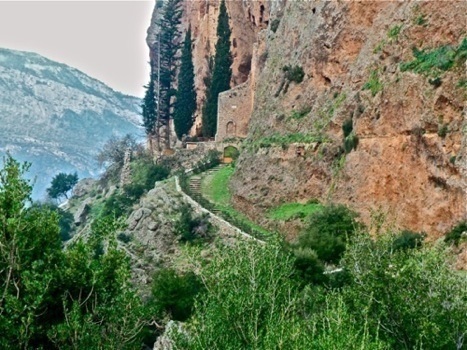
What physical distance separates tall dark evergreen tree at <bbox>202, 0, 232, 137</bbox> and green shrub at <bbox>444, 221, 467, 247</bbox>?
32328 mm

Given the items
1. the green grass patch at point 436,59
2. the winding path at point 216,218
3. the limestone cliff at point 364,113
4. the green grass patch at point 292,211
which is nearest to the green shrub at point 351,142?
the limestone cliff at point 364,113

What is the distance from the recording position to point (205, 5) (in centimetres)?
5675

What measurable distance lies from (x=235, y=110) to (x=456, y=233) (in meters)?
30.0

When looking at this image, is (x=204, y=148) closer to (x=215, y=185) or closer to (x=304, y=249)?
(x=215, y=185)

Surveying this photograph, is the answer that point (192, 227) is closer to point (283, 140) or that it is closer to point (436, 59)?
point (283, 140)

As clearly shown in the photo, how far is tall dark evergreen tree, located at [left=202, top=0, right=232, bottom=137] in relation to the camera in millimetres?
50188

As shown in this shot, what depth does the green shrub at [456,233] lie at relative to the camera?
64.3ft

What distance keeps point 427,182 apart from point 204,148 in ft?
91.6

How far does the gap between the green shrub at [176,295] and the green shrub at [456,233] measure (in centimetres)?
922

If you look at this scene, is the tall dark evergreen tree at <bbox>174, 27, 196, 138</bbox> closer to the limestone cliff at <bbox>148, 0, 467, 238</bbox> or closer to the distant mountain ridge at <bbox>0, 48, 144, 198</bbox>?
the limestone cliff at <bbox>148, 0, 467, 238</bbox>

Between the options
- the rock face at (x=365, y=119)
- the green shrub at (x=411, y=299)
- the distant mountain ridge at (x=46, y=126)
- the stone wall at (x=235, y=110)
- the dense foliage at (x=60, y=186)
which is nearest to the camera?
the green shrub at (x=411, y=299)

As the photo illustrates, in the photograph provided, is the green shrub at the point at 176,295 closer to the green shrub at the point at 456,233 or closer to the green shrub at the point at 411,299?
the green shrub at the point at 456,233

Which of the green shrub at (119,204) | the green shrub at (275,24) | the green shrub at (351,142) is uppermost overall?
the green shrub at (275,24)

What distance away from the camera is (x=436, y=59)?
2364 centimetres
